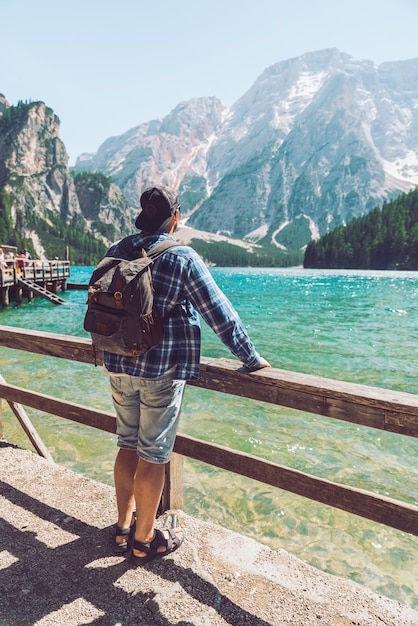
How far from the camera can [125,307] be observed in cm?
253

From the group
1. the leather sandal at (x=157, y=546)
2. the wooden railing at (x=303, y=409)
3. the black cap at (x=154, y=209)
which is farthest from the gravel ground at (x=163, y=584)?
the black cap at (x=154, y=209)

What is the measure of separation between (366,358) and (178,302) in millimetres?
17456

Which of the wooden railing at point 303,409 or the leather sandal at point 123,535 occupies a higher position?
the wooden railing at point 303,409

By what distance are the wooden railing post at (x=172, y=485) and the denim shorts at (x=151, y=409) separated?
0.91m

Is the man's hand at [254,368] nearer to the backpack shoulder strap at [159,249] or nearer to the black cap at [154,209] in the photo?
the backpack shoulder strap at [159,249]

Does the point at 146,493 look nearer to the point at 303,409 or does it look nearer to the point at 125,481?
the point at 125,481

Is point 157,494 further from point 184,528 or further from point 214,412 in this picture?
point 214,412

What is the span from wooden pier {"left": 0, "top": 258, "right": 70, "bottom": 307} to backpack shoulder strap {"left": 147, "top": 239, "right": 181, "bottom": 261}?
38446 mm

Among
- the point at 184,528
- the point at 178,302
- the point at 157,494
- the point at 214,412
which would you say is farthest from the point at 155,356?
the point at 214,412

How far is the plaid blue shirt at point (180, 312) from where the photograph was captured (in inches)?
104

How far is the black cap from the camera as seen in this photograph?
283 cm

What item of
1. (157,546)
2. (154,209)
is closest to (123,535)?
(157,546)

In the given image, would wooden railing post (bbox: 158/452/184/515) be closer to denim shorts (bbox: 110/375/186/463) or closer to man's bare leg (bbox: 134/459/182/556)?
man's bare leg (bbox: 134/459/182/556)

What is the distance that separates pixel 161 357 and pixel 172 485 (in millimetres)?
1770
